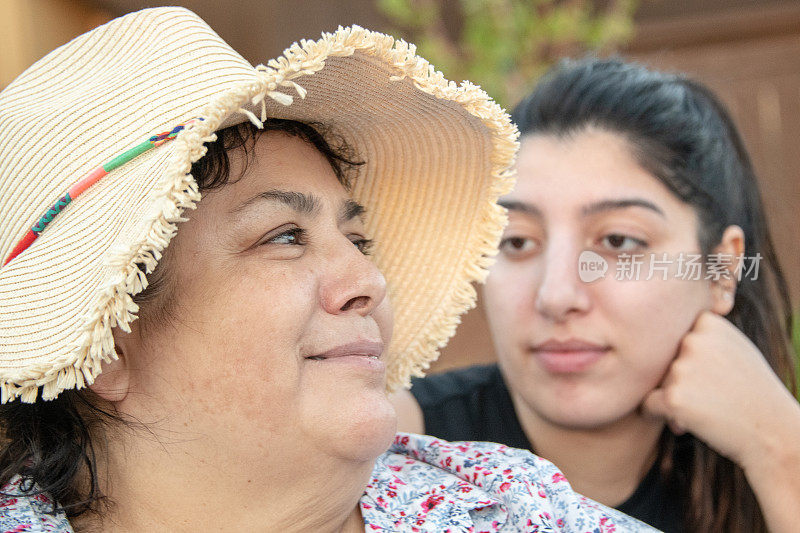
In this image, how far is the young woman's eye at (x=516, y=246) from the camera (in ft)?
7.38

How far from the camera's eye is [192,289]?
1396mm

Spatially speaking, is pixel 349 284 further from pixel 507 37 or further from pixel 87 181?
pixel 507 37

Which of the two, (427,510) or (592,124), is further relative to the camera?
(592,124)

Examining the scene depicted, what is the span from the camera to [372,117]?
1.67 m

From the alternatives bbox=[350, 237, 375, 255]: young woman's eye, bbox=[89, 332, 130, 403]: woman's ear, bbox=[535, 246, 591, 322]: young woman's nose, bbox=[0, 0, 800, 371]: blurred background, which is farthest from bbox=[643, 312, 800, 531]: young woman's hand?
bbox=[0, 0, 800, 371]: blurred background

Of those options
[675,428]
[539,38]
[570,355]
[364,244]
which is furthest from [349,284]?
[539,38]

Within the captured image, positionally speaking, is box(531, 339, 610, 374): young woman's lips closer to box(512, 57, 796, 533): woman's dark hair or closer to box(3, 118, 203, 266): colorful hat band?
box(512, 57, 796, 533): woman's dark hair

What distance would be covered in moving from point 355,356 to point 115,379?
0.41 m

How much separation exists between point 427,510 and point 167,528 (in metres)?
0.49

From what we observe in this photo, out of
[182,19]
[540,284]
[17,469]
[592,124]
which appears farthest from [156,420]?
[592,124]

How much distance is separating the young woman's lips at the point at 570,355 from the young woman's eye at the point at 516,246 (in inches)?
10.0

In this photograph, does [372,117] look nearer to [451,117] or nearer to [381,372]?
[451,117]

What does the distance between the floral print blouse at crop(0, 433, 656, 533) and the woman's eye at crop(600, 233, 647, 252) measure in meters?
0.65

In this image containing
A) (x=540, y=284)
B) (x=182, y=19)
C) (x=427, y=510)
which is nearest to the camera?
(x=182, y=19)
